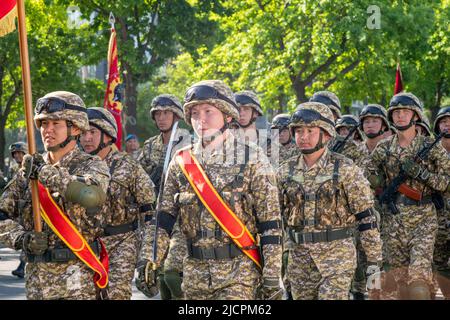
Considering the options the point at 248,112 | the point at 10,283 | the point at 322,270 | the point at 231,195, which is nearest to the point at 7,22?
the point at 231,195

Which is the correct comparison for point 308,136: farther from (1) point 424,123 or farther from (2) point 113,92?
(2) point 113,92

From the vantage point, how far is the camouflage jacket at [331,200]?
27.0 feet

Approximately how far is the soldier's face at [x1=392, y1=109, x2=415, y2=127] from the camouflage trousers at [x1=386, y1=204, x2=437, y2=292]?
0.92m

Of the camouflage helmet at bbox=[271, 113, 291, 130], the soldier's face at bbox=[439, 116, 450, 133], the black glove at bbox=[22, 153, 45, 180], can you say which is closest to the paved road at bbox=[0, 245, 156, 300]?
the camouflage helmet at bbox=[271, 113, 291, 130]

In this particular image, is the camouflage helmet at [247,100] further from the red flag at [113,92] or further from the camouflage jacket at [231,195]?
the camouflage jacket at [231,195]

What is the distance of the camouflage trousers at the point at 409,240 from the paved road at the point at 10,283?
3294 millimetres

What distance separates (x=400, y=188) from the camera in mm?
10891

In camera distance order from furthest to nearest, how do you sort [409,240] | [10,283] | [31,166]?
[10,283]
[409,240]
[31,166]

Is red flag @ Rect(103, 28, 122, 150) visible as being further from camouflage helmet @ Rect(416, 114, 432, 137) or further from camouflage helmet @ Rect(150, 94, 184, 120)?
camouflage helmet @ Rect(416, 114, 432, 137)

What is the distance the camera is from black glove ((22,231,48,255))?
7.00 metres

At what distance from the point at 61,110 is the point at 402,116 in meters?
4.79

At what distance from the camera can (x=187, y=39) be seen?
29.3 meters
